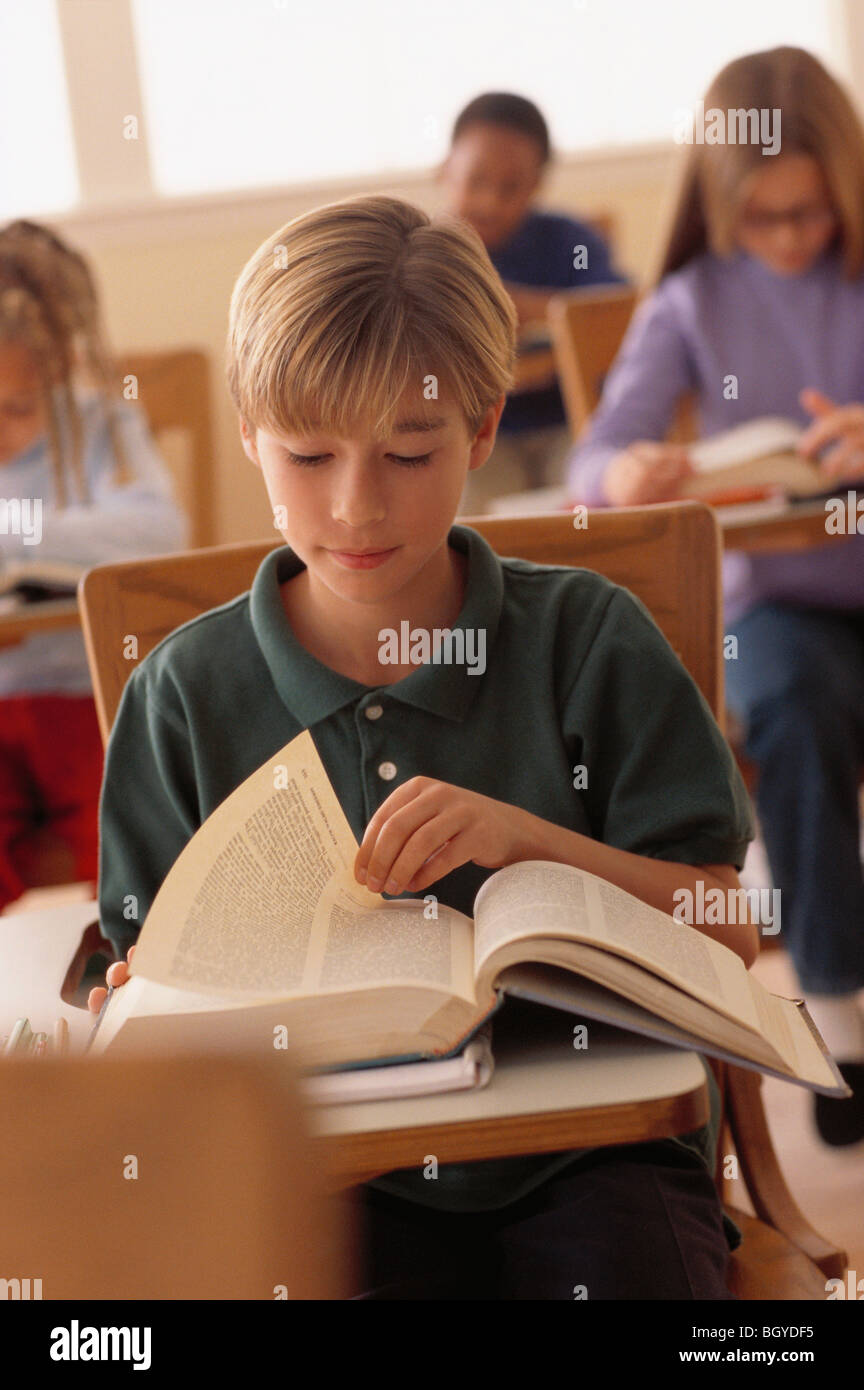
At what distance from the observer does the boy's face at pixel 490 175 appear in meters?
3.04

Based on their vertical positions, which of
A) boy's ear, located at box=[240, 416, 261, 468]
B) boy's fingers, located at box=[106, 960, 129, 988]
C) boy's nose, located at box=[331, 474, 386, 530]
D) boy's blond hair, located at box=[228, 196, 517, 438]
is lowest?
boy's fingers, located at box=[106, 960, 129, 988]

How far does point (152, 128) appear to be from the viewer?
12.8 ft

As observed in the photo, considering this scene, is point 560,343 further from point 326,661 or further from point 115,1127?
point 115,1127

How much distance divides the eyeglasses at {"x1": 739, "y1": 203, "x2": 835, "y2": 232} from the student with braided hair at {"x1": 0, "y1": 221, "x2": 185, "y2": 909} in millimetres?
869

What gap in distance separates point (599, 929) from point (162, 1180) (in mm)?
359

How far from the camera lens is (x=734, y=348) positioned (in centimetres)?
213

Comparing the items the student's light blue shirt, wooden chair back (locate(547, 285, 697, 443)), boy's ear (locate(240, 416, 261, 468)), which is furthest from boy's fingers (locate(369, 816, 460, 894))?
wooden chair back (locate(547, 285, 697, 443))

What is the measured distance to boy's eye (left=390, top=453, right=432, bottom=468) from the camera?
934 millimetres

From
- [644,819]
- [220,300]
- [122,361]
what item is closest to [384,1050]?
[644,819]

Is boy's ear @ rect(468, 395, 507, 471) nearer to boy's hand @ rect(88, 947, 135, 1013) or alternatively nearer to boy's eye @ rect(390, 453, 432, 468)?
boy's eye @ rect(390, 453, 432, 468)

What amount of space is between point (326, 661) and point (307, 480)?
14 cm

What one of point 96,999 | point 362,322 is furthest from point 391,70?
point 96,999

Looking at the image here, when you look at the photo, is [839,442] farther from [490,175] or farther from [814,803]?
[490,175]

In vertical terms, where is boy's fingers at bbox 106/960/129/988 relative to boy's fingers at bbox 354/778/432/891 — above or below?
below
